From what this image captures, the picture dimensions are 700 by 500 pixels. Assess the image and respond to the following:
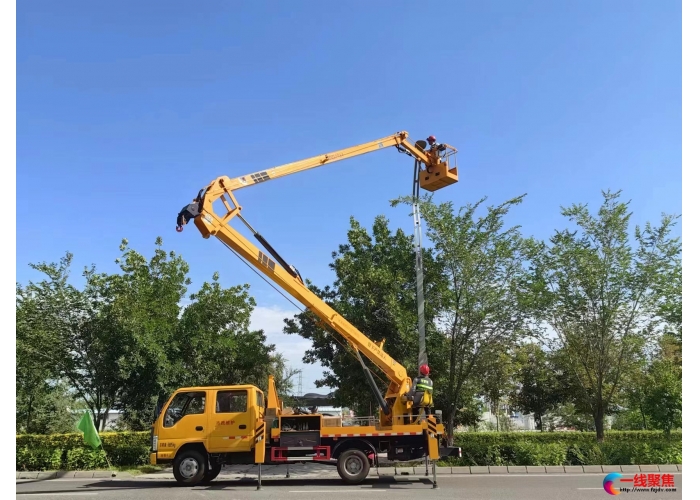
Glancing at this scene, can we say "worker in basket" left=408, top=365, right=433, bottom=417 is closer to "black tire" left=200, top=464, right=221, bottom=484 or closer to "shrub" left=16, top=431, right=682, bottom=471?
"shrub" left=16, top=431, right=682, bottom=471

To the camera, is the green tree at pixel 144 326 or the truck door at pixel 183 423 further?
the green tree at pixel 144 326

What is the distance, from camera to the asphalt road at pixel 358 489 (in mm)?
9836

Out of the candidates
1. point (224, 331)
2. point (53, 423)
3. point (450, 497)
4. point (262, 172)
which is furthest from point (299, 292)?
point (53, 423)

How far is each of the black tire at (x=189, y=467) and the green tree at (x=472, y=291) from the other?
8.72 m

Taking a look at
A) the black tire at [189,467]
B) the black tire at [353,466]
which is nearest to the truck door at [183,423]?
the black tire at [189,467]

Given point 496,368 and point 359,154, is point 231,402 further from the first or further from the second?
point 496,368

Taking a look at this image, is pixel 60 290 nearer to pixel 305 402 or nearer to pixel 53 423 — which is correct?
pixel 305 402

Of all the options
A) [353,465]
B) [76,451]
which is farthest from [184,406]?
[76,451]

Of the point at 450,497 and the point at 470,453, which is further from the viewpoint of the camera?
the point at 470,453

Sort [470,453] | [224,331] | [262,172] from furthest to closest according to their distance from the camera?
[224,331] < [470,453] < [262,172]

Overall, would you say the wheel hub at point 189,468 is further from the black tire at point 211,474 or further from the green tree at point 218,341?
the green tree at point 218,341

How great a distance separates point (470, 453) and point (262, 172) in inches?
398

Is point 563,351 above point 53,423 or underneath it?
above

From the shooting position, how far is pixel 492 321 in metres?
16.9
